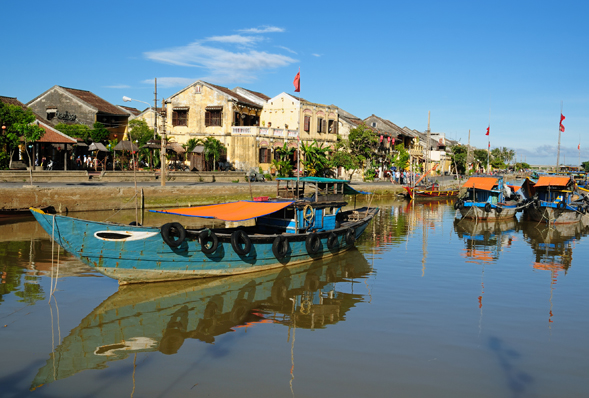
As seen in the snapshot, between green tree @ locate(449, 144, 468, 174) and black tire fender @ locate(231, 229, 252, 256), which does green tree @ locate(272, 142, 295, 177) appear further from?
green tree @ locate(449, 144, 468, 174)

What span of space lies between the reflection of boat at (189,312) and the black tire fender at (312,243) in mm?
730

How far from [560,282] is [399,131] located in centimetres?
4919

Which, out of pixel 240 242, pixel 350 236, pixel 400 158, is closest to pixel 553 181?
pixel 350 236

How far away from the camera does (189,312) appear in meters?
11.2

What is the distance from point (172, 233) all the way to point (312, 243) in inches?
194

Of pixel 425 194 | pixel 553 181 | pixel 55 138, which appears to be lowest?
pixel 425 194

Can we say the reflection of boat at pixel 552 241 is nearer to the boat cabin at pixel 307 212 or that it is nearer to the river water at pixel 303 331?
the river water at pixel 303 331

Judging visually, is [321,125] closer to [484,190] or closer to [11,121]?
[484,190]

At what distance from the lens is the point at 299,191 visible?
18.0 metres

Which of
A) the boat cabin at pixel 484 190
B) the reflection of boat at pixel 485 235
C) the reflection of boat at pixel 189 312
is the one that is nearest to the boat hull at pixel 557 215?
the reflection of boat at pixel 485 235

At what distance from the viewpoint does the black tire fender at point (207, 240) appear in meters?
12.8

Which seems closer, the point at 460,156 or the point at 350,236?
the point at 350,236

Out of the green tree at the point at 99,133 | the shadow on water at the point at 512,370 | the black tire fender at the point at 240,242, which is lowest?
the shadow on water at the point at 512,370

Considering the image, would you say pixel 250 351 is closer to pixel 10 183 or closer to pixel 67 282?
pixel 67 282
